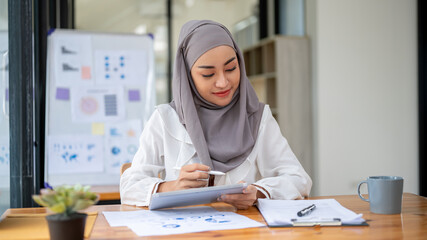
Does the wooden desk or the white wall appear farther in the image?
the white wall

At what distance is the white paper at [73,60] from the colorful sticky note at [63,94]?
1.4 inches

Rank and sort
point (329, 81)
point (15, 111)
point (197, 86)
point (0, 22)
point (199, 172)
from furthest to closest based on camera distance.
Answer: point (329, 81) < point (15, 111) < point (0, 22) < point (197, 86) < point (199, 172)

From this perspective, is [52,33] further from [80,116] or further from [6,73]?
[6,73]

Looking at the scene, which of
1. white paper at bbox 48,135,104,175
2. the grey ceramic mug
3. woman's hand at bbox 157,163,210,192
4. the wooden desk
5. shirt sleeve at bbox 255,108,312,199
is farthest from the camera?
white paper at bbox 48,135,104,175

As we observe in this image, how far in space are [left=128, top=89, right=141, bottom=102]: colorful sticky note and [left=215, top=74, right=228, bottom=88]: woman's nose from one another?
1615 millimetres

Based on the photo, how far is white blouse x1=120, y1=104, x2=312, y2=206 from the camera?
1.58 metres

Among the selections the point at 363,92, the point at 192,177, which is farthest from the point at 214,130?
the point at 363,92

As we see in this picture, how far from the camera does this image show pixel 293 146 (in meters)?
4.68

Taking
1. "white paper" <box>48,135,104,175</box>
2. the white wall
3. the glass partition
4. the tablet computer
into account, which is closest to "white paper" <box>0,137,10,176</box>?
the glass partition

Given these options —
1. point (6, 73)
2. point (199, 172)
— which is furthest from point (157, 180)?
point (6, 73)

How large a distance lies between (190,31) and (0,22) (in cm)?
76

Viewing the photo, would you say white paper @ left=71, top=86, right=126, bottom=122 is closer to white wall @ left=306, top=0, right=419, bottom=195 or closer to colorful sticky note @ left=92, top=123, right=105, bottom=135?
colorful sticky note @ left=92, top=123, right=105, bottom=135

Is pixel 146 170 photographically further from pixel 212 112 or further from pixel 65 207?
pixel 65 207

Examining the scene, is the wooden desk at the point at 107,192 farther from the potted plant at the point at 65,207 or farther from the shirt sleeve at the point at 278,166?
the potted plant at the point at 65,207
